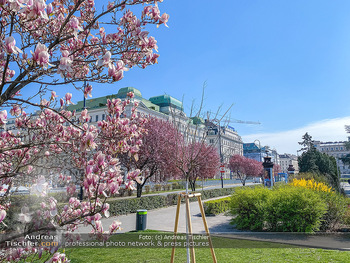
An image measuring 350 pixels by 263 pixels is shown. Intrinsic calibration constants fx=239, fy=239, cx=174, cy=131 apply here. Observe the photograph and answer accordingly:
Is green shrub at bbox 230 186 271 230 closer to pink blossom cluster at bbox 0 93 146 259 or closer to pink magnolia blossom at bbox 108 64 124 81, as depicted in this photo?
pink blossom cluster at bbox 0 93 146 259

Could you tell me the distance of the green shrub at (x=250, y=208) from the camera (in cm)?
995

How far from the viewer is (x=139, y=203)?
1648cm

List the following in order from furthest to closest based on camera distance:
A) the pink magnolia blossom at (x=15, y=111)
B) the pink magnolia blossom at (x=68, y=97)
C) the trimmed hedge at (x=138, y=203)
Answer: the trimmed hedge at (x=138, y=203) < the pink magnolia blossom at (x=68, y=97) < the pink magnolia blossom at (x=15, y=111)

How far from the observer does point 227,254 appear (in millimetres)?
6488

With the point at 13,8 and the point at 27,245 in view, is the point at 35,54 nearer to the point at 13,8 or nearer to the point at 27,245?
the point at 13,8

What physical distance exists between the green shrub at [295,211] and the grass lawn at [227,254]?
2204mm

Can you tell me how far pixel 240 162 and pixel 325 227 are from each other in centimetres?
4583

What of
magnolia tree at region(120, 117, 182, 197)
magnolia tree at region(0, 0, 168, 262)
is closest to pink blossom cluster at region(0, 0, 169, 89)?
magnolia tree at region(0, 0, 168, 262)

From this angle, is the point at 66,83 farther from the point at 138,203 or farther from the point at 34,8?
the point at 138,203

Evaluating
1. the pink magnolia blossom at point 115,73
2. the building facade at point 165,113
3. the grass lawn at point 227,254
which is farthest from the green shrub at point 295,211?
the pink magnolia blossom at point 115,73

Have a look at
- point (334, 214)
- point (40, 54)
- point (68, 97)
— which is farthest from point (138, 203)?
point (40, 54)

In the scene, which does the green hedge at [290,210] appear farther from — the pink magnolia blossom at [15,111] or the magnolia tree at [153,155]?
the magnolia tree at [153,155]

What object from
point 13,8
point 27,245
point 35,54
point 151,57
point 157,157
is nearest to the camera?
point 13,8

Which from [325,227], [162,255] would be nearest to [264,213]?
[325,227]
